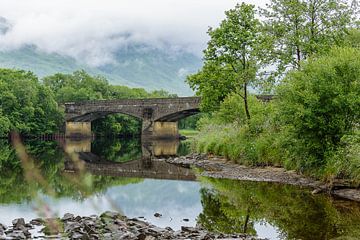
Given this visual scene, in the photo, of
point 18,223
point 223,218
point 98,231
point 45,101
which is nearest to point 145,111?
point 45,101

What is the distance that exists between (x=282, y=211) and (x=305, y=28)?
1948 cm

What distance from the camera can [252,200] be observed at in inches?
778

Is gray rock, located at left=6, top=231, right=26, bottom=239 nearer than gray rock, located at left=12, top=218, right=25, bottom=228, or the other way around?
gray rock, located at left=6, top=231, right=26, bottom=239

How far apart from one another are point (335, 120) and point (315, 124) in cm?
92

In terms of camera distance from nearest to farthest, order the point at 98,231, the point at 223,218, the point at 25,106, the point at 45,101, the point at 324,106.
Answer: the point at 98,231
the point at 223,218
the point at 324,106
the point at 25,106
the point at 45,101

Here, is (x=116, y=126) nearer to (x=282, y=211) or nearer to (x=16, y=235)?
(x=282, y=211)

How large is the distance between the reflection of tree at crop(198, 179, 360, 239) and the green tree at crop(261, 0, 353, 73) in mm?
13563

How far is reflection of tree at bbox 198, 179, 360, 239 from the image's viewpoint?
1437cm

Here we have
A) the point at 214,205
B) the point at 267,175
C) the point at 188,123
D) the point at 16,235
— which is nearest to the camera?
the point at 16,235

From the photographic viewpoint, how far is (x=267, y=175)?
2684 centimetres

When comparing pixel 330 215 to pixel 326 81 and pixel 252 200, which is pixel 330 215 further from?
pixel 326 81

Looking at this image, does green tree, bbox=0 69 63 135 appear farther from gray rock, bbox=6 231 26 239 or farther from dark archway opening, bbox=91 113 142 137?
gray rock, bbox=6 231 26 239

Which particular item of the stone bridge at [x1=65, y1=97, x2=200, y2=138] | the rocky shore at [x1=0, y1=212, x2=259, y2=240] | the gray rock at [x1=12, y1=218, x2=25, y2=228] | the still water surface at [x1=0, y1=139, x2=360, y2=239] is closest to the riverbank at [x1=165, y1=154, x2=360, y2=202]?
the still water surface at [x1=0, y1=139, x2=360, y2=239]

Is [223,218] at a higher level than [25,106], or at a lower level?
lower
